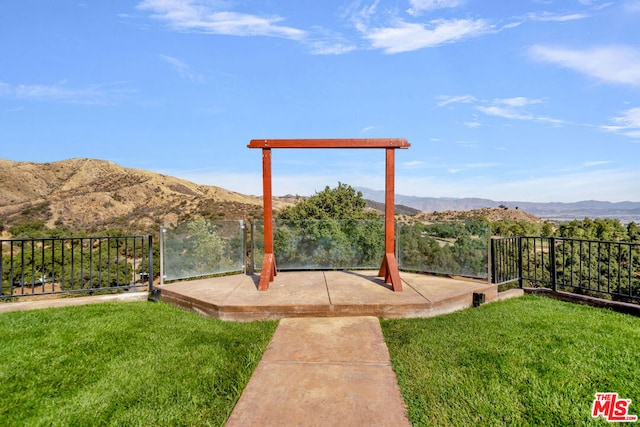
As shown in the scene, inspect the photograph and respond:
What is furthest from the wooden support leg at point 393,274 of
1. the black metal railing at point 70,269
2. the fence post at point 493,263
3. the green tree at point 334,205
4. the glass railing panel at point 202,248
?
the green tree at point 334,205

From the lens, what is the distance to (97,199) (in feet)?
155

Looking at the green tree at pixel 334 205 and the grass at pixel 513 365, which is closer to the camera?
the grass at pixel 513 365

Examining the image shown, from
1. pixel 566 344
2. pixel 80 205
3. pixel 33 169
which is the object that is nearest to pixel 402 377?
pixel 566 344

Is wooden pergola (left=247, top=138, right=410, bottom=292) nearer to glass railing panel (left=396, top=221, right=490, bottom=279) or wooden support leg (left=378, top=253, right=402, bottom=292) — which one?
wooden support leg (left=378, top=253, right=402, bottom=292)

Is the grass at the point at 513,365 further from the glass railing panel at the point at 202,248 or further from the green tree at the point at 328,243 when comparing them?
the glass railing panel at the point at 202,248

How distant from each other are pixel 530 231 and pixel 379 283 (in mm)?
24962

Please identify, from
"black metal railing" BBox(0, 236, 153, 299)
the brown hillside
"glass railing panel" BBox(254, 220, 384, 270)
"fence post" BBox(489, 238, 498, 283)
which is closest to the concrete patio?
"fence post" BBox(489, 238, 498, 283)

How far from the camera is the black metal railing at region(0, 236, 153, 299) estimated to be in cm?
543

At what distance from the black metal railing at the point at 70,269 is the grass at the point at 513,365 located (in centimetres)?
408

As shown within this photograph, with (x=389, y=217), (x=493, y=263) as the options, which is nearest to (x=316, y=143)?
(x=389, y=217)

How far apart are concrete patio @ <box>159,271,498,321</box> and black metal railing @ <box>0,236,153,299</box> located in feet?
3.55

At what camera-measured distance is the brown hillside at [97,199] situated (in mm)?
39594

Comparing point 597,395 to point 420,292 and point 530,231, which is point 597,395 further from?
point 530,231

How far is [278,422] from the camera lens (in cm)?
239
